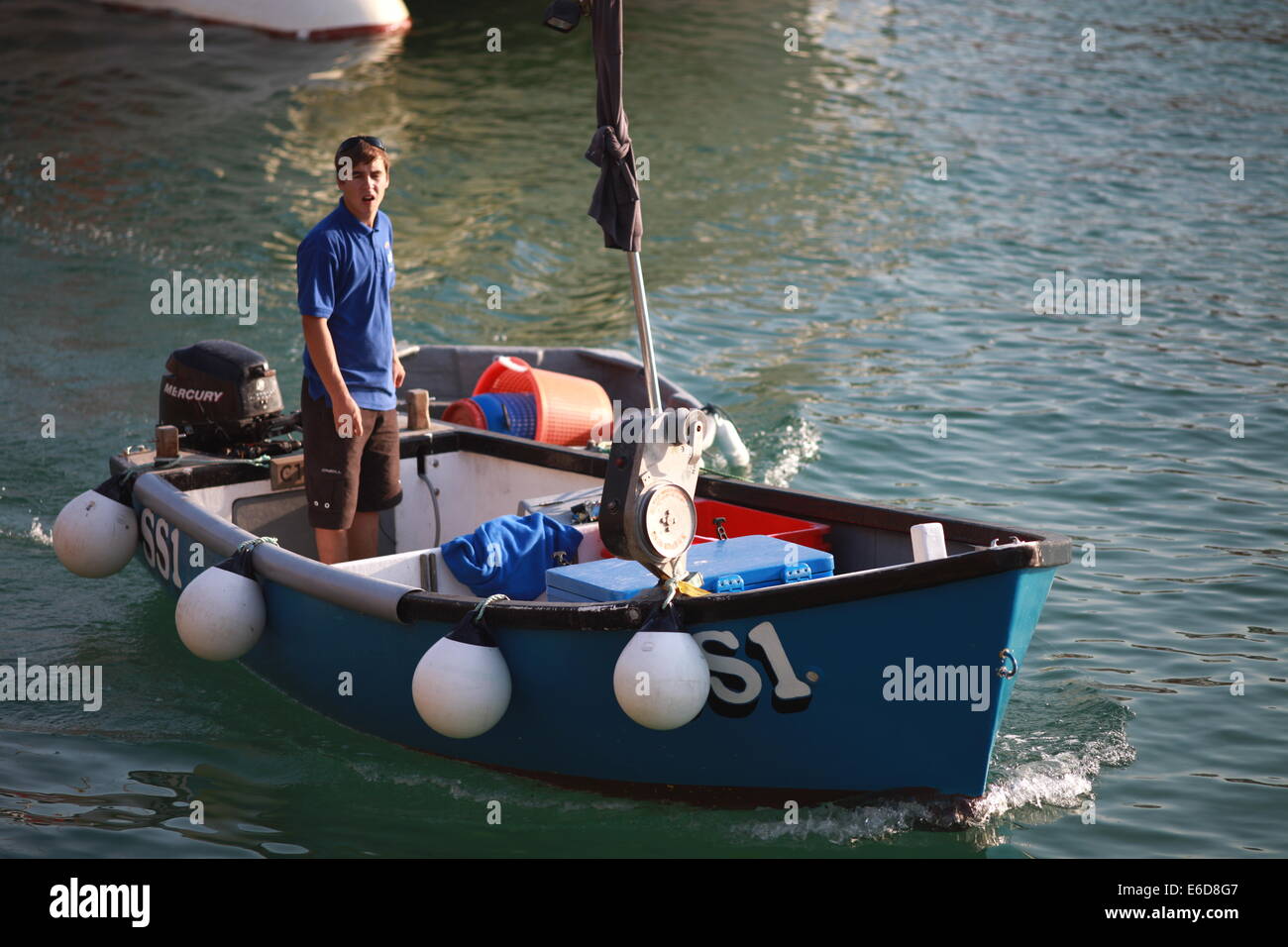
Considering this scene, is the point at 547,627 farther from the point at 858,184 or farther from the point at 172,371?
the point at 858,184

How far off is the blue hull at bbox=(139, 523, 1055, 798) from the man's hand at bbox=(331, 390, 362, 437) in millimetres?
793

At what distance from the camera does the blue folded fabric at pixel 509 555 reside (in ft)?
19.2

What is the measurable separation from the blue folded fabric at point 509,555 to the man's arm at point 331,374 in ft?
2.03

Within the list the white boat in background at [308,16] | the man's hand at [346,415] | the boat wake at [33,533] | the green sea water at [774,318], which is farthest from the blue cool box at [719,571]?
the white boat in background at [308,16]

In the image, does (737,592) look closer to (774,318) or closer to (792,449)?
(792,449)

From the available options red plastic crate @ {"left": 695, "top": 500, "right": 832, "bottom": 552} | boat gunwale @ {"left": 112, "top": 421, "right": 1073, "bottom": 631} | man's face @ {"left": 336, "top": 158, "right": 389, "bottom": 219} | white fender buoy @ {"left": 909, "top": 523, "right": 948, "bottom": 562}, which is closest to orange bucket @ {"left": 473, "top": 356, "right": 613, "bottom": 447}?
boat gunwale @ {"left": 112, "top": 421, "right": 1073, "bottom": 631}

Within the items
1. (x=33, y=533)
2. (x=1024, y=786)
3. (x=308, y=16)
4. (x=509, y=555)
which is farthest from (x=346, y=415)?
(x=308, y=16)

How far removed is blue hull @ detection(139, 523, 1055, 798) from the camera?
184 inches

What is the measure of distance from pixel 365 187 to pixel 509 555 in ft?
4.98

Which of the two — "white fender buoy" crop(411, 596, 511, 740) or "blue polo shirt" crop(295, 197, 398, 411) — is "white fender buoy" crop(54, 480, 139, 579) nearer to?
"blue polo shirt" crop(295, 197, 398, 411)

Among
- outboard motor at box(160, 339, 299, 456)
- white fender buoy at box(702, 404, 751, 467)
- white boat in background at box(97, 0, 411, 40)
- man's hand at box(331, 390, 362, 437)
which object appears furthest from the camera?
white boat in background at box(97, 0, 411, 40)

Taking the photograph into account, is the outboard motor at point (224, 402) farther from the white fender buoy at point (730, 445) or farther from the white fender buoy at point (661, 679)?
the white fender buoy at point (661, 679)
